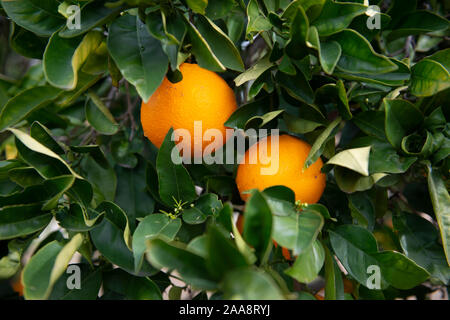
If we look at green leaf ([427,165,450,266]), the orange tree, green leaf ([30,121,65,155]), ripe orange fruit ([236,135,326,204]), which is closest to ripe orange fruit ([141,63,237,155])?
the orange tree

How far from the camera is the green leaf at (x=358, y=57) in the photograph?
0.71 metres

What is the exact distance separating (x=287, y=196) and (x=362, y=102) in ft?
0.95

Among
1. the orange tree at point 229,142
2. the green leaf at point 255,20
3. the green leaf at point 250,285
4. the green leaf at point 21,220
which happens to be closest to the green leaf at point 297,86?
the orange tree at point 229,142

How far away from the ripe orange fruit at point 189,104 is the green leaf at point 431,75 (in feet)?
1.23

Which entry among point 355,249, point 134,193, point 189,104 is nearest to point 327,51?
point 189,104

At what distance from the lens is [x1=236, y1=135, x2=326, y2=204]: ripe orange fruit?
2.73 ft

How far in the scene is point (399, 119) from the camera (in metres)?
0.84

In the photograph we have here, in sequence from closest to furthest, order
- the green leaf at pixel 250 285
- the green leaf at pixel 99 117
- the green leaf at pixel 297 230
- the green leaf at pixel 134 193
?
the green leaf at pixel 250 285
the green leaf at pixel 297 230
the green leaf at pixel 99 117
the green leaf at pixel 134 193

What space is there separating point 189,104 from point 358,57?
320 mm

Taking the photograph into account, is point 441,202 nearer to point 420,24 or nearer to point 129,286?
point 420,24

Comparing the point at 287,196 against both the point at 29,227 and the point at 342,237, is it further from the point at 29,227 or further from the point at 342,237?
the point at 29,227

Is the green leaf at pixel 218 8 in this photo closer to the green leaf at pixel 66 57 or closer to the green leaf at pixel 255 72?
the green leaf at pixel 255 72

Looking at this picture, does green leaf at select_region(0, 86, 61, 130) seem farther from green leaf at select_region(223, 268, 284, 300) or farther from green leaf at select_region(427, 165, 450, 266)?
green leaf at select_region(427, 165, 450, 266)

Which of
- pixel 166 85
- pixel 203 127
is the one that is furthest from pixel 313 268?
pixel 166 85
